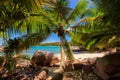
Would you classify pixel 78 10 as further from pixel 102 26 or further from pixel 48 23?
pixel 102 26

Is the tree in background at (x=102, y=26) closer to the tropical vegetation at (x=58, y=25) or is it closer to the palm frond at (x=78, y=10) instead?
the tropical vegetation at (x=58, y=25)

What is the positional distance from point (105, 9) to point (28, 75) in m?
6.89

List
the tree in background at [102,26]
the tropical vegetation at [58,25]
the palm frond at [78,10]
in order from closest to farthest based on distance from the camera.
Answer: the tree in background at [102,26] → the tropical vegetation at [58,25] → the palm frond at [78,10]

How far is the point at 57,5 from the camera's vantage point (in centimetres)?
1134

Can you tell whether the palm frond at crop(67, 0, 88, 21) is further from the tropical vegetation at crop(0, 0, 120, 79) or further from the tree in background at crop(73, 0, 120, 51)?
the tree in background at crop(73, 0, 120, 51)

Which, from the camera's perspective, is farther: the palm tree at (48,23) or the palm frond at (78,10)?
the palm frond at (78,10)

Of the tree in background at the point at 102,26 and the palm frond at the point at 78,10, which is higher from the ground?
the palm frond at the point at 78,10

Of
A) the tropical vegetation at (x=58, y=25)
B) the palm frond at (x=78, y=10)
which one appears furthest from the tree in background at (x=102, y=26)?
the palm frond at (x=78, y=10)

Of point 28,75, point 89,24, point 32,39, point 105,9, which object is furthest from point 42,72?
point 105,9

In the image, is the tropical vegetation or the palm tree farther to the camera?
the palm tree

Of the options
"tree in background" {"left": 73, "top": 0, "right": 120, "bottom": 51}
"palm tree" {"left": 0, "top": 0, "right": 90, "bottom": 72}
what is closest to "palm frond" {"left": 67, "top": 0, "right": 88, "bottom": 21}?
"palm tree" {"left": 0, "top": 0, "right": 90, "bottom": 72}

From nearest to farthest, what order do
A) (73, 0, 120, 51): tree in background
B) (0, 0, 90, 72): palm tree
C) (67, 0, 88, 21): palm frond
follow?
(73, 0, 120, 51): tree in background
(0, 0, 90, 72): palm tree
(67, 0, 88, 21): palm frond

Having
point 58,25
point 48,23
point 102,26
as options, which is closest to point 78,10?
point 58,25

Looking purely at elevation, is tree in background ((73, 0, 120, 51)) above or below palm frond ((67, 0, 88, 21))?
below
